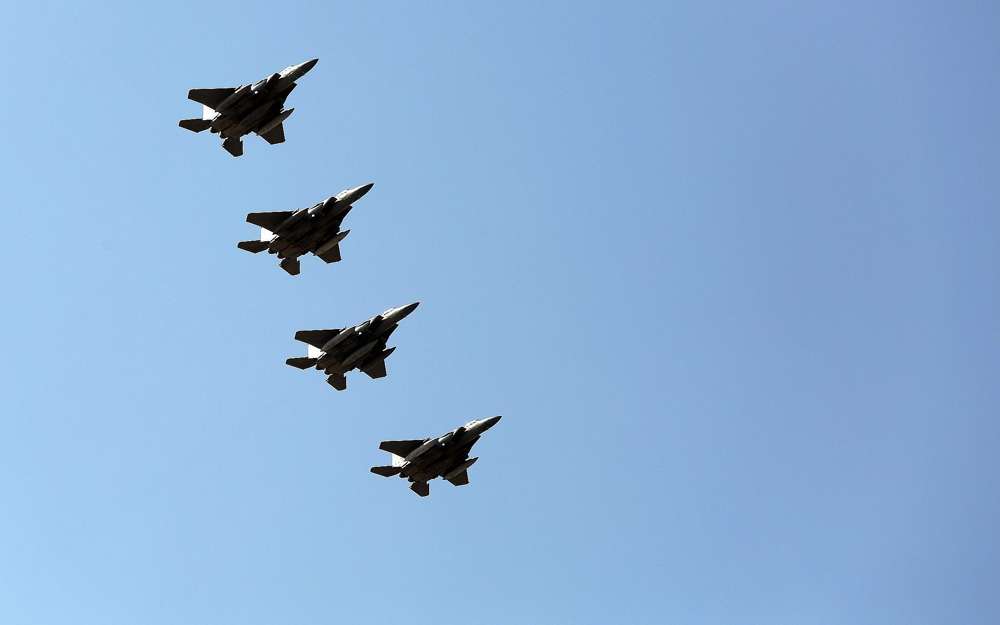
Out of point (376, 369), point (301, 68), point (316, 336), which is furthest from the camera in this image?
point (376, 369)

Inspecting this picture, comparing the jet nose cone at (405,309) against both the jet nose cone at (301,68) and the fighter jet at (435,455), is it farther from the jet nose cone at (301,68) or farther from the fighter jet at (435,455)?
the jet nose cone at (301,68)

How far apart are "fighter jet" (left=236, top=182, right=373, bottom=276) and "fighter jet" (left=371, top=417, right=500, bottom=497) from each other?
1322 cm

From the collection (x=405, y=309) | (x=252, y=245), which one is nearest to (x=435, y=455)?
(x=405, y=309)

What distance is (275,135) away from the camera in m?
86.7

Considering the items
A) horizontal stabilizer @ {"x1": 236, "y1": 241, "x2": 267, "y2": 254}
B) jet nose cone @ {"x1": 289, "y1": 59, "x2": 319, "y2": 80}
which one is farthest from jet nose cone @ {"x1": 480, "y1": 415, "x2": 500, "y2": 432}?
jet nose cone @ {"x1": 289, "y1": 59, "x2": 319, "y2": 80}

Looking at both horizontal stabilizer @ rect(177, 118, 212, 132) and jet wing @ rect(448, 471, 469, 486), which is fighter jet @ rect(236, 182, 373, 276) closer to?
horizontal stabilizer @ rect(177, 118, 212, 132)

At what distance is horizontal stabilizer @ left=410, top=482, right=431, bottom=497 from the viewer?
9062 centimetres

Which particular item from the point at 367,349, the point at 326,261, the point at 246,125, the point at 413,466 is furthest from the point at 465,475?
the point at 246,125

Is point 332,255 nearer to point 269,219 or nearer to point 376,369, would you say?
point 269,219

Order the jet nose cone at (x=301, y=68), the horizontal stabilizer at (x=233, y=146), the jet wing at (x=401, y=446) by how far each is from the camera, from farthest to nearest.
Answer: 1. the jet wing at (x=401, y=446)
2. the horizontal stabilizer at (x=233, y=146)
3. the jet nose cone at (x=301, y=68)

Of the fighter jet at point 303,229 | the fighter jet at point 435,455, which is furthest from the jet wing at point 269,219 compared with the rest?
the fighter jet at point 435,455

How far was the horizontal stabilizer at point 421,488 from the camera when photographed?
9062 centimetres

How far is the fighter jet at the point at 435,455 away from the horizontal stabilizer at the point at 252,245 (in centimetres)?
1448

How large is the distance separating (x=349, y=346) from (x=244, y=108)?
16.1 metres
